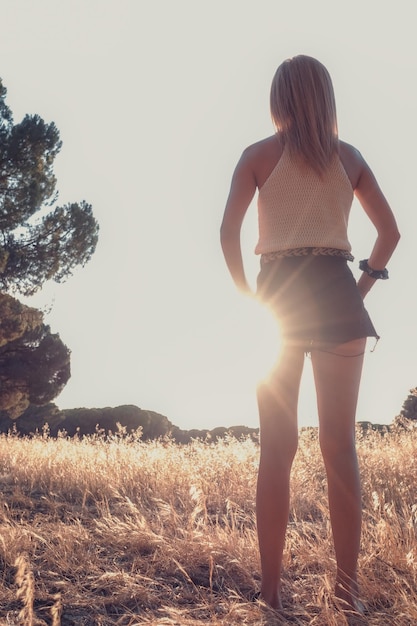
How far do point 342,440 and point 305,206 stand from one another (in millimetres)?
962

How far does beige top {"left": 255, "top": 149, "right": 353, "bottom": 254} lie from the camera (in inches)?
108

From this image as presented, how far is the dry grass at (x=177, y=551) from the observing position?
2.62 meters

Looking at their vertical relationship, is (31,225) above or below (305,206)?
above

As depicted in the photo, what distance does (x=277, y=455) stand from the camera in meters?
2.79

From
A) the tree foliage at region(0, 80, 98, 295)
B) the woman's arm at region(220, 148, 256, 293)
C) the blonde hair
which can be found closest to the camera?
the blonde hair

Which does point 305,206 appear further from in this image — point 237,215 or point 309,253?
point 237,215

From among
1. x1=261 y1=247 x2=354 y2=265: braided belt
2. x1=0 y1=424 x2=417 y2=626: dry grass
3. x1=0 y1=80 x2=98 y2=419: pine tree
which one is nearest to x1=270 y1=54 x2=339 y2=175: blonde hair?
x1=261 y1=247 x2=354 y2=265: braided belt

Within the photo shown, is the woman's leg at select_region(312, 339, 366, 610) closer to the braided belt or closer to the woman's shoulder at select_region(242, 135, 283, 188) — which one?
the braided belt

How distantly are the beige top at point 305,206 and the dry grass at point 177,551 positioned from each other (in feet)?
4.09

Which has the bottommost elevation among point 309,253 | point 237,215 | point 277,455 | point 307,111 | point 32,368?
point 277,455

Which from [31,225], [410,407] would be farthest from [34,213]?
[410,407]

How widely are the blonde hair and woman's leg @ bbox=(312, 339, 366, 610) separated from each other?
768 millimetres

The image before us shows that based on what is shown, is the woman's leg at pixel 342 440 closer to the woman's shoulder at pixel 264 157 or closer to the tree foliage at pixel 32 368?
the woman's shoulder at pixel 264 157

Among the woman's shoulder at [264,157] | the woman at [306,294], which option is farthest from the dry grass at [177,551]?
the woman's shoulder at [264,157]
